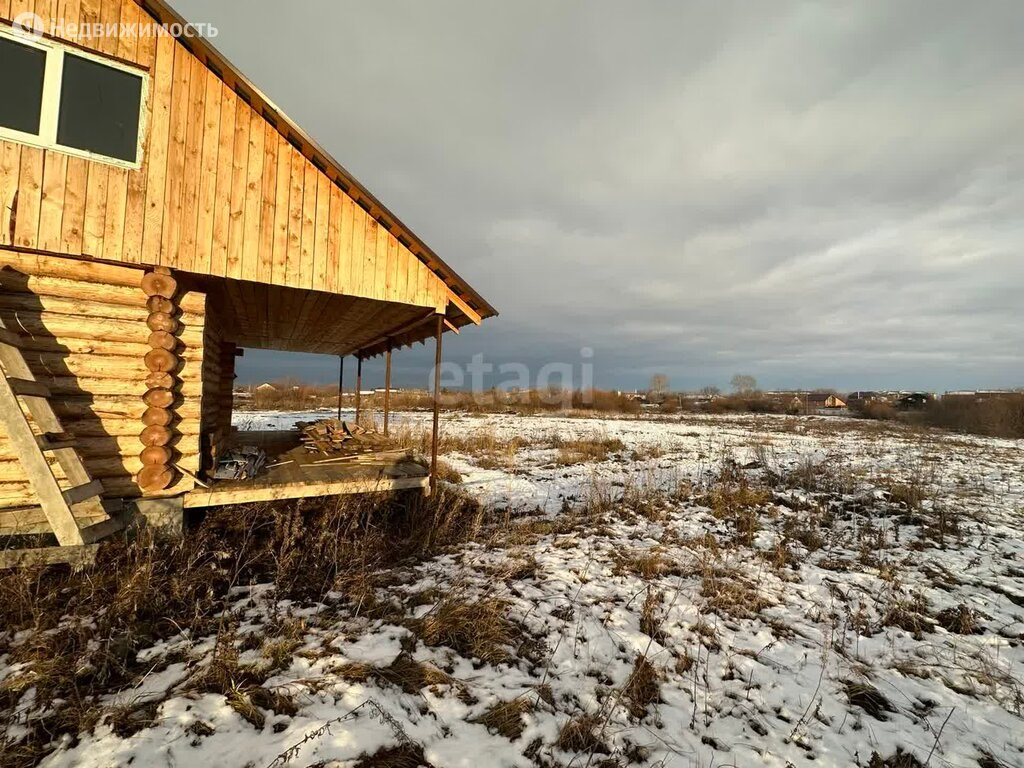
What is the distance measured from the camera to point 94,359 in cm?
498

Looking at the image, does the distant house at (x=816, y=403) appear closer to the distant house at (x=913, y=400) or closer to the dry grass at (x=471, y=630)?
the distant house at (x=913, y=400)

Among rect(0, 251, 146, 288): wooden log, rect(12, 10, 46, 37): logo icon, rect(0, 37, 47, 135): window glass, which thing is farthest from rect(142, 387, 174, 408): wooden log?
rect(12, 10, 46, 37): logo icon

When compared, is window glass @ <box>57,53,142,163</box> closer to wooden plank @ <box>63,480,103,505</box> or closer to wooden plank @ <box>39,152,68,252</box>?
wooden plank @ <box>39,152,68,252</box>

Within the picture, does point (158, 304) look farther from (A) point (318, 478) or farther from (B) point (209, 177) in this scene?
(A) point (318, 478)

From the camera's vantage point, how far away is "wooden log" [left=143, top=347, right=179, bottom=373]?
505cm

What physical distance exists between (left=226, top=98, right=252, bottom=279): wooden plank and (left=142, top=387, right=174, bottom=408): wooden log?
1.61m

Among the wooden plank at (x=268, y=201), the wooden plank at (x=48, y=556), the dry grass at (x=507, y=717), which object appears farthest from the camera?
the wooden plank at (x=268, y=201)

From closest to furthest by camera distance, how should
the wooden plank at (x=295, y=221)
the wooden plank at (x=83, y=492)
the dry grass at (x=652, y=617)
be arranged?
the dry grass at (x=652, y=617)
the wooden plank at (x=83, y=492)
the wooden plank at (x=295, y=221)

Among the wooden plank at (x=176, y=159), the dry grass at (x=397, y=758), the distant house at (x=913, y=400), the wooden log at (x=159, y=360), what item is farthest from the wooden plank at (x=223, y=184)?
the distant house at (x=913, y=400)

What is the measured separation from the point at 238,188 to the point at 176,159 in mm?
666

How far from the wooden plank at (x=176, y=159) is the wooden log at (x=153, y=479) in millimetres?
2462

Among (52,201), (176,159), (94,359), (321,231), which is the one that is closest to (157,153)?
(176,159)

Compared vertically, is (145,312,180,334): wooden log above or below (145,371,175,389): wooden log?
above

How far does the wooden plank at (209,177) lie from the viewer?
523 centimetres
